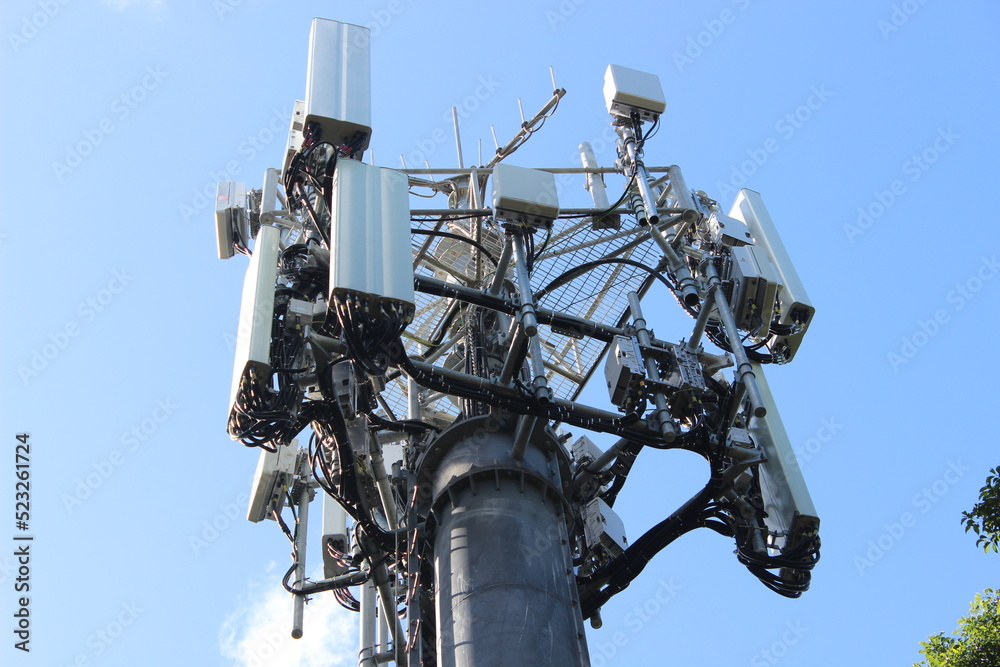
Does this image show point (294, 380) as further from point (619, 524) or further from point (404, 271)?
point (619, 524)

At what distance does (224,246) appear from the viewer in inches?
738

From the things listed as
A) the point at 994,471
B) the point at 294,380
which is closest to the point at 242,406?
the point at 294,380

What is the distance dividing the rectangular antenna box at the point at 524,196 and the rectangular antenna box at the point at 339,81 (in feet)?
6.85

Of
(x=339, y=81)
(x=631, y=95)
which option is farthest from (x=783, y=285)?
(x=339, y=81)

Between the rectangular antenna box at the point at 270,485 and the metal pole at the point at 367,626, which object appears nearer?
the metal pole at the point at 367,626

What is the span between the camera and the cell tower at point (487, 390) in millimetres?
14781

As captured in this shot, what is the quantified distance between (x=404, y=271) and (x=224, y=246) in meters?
5.43

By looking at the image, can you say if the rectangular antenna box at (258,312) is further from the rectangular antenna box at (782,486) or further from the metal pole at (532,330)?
the rectangular antenna box at (782,486)

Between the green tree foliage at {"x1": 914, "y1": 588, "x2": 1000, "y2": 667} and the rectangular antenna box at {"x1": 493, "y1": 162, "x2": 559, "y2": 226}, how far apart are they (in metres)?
8.89

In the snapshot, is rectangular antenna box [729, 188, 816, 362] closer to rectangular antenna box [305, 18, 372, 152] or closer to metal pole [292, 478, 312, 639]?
rectangular antenna box [305, 18, 372, 152]

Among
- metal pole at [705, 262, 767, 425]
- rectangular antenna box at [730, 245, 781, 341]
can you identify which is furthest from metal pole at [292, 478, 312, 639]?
rectangular antenna box at [730, 245, 781, 341]

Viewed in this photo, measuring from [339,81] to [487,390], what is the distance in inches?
208

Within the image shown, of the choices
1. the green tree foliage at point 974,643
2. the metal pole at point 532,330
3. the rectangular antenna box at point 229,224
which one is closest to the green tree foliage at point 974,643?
the green tree foliage at point 974,643

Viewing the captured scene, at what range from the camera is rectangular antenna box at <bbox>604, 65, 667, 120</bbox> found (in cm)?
1945
